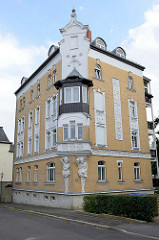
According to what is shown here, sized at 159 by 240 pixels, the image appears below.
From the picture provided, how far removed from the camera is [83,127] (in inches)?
761

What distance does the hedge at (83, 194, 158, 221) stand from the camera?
12328mm

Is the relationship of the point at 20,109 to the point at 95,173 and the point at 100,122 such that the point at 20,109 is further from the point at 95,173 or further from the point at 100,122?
the point at 95,173

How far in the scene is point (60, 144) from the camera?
62.4 ft

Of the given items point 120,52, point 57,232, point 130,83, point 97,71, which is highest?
point 120,52

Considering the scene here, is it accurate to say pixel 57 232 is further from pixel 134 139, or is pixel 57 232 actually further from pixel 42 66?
pixel 42 66

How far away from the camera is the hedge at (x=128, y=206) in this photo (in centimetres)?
1233

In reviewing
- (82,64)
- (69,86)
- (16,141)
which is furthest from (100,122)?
(16,141)

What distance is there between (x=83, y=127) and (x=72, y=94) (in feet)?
10.4

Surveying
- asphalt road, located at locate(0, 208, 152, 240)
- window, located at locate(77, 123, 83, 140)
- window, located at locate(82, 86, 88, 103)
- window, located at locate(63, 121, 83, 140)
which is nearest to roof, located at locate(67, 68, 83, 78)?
window, located at locate(82, 86, 88, 103)

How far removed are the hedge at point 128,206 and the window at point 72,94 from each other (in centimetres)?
877

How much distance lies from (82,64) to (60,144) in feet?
26.5

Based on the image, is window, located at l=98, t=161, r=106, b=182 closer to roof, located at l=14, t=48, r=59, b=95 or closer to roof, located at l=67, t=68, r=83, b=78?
roof, located at l=67, t=68, r=83, b=78

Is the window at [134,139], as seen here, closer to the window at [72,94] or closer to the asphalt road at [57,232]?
the window at [72,94]


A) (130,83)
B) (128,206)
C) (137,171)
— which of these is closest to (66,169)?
(128,206)
